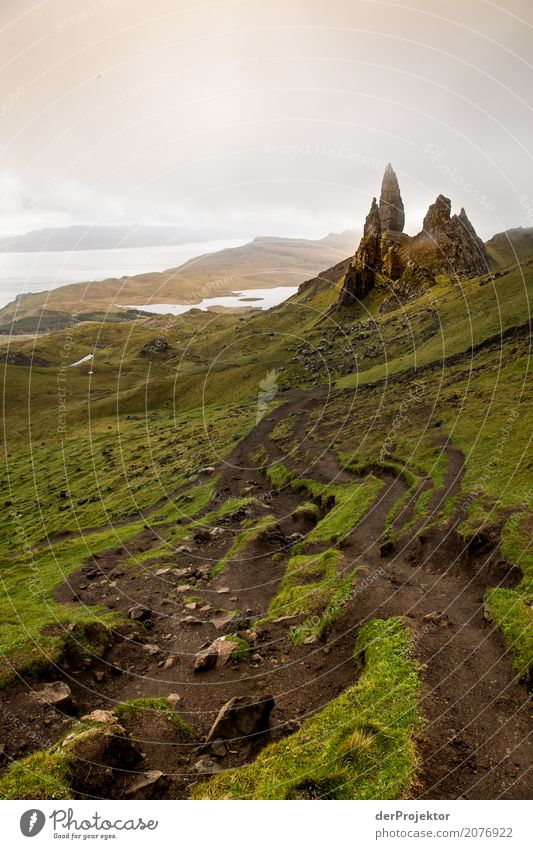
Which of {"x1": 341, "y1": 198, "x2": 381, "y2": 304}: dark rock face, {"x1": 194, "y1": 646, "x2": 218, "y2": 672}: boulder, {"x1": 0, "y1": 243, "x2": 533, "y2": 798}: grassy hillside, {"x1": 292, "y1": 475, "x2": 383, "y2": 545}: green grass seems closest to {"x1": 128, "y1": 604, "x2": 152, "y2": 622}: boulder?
{"x1": 0, "y1": 243, "x2": 533, "y2": 798}: grassy hillside

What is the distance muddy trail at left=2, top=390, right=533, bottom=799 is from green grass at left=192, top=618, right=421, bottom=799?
62 cm

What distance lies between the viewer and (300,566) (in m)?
35.6

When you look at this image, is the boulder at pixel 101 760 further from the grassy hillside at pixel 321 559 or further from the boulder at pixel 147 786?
the grassy hillside at pixel 321 559

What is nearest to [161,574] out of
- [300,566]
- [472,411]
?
[300,566]

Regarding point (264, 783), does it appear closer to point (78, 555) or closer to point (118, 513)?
point (78, 555)

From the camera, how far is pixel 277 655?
990 inches

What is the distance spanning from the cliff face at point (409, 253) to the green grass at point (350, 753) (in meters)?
159

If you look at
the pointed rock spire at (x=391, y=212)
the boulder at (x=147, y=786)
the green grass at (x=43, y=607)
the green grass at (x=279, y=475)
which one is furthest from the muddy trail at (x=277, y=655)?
the pointed rock spire at (x=391, y=212)

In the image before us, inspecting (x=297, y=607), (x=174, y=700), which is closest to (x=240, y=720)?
(x=174, y=700)

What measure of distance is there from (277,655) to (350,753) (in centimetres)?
999

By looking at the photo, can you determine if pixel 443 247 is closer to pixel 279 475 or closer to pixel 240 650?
pixel 279 475

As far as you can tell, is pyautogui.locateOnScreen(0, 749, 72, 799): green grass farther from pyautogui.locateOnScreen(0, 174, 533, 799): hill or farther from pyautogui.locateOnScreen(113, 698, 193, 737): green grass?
pyautogui.locateOnScreen(113, 698, 193, 737): green grass

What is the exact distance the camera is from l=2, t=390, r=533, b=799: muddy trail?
16141 mm

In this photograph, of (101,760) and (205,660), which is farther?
(205,660)
